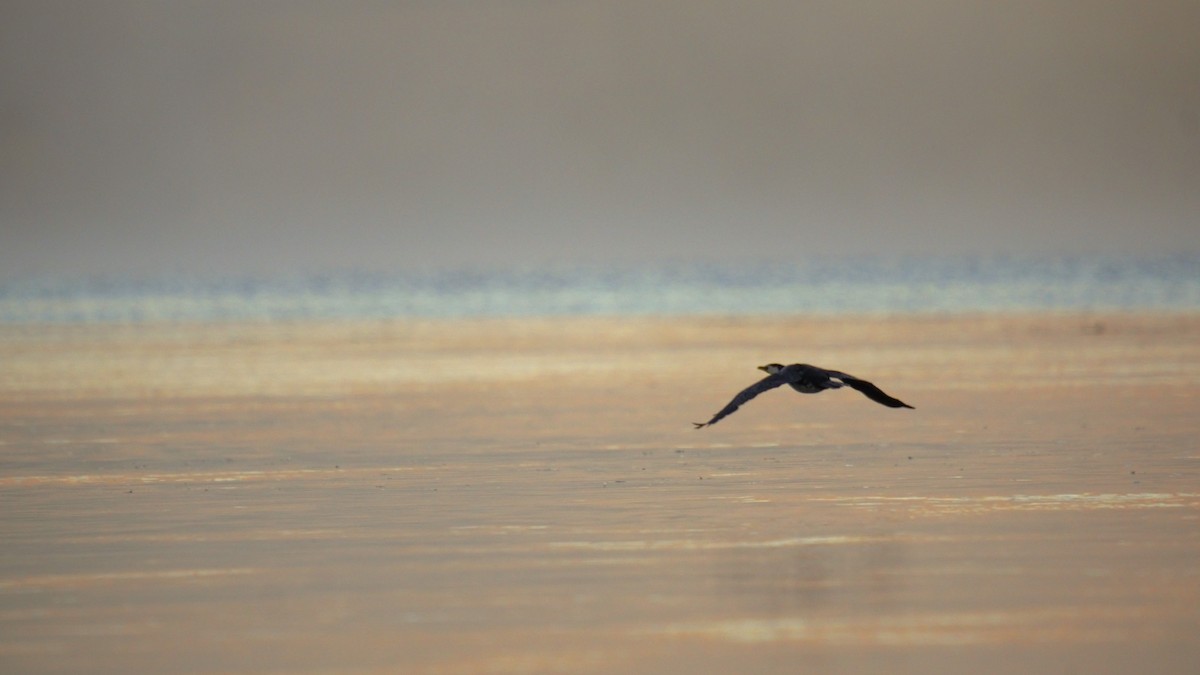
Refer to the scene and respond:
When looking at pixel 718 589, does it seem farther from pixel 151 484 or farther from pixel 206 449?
pixel 206 449

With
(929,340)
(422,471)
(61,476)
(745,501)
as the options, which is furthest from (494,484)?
(929,340)

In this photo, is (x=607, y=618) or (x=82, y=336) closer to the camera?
(x=607, y=618)

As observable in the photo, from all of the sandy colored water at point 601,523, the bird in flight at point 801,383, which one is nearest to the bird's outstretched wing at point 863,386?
the bird in flight at point 801,383

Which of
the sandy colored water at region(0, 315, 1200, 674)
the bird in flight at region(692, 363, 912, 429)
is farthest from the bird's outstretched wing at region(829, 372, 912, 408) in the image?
the sandy colored water at region(0, 315, 1200, 674)

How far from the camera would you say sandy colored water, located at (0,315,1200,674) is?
7152mm

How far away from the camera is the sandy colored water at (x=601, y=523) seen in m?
7.15

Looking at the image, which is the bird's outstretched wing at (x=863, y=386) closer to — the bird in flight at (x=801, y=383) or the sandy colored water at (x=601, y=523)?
the bird in flight at (x=801, y=383)

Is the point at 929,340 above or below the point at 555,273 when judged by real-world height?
below

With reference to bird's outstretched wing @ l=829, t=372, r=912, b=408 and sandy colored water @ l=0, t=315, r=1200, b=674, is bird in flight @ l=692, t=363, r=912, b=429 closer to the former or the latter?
bird's outstretched wing @ l=829, t=372, r=912, b=408

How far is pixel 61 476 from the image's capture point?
1189 centimetres

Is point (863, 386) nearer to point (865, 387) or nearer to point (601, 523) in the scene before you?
point (865, 387)

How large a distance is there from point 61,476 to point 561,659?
19.4 feet

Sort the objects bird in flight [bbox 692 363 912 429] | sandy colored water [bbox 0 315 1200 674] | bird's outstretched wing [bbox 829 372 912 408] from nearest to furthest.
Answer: sandy colored water [bbox 0 315 1200 674]
bird's outstretched wing [bbox 829 372 912 408]
bird in flight [bbox 692 363 912 429]

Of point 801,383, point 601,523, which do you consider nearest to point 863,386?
point 801,383
